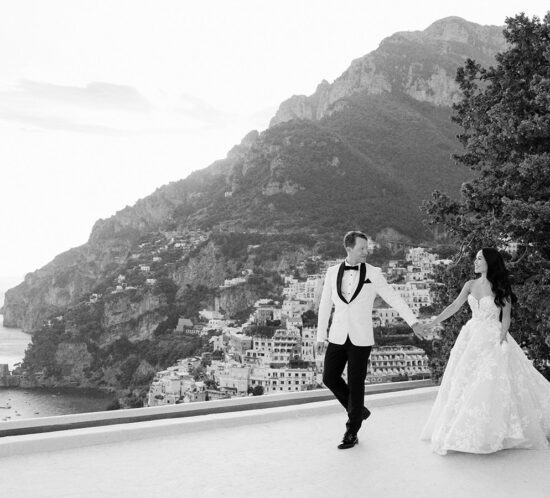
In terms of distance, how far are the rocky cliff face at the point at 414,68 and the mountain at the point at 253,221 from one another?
15.0 inches

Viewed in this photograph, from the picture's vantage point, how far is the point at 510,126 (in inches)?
272

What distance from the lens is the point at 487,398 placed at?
2.77 metres

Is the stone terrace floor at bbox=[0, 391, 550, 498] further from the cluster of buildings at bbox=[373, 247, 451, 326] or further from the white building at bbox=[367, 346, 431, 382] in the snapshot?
the cluster of buildings at bbox=[373, 247, 451, 326]

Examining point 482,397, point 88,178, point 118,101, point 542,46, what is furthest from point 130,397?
point 482,397

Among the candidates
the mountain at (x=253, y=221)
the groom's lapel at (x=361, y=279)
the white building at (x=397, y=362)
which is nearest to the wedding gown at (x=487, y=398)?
the groom's lapel at (x=361, y=279)

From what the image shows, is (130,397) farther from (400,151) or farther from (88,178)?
(400,151)

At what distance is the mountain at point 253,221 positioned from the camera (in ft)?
213

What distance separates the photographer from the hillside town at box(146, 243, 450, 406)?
122 feet

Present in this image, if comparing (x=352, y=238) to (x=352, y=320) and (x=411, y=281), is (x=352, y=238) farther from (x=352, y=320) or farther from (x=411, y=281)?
(x=411, y=281)

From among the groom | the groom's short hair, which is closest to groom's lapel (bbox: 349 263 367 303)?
the groom

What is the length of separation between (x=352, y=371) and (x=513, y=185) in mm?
4835

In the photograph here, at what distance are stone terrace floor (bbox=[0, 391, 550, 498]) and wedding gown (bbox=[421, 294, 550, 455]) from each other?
7 centimetres

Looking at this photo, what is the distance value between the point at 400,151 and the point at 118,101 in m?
43.7

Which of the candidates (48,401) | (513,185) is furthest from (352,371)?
(48,401)
